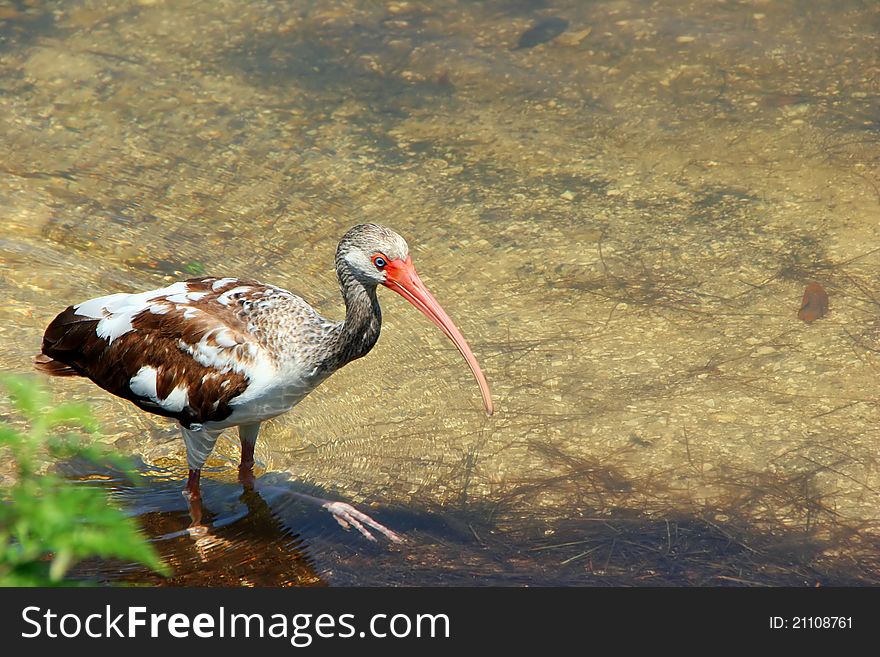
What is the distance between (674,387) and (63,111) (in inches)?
215

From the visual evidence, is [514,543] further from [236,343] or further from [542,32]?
[542,32]

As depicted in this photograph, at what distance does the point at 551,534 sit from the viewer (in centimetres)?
520

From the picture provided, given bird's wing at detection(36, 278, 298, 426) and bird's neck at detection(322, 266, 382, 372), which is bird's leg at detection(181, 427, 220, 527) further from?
bird's neck at detection(322, 266, 382, 372)

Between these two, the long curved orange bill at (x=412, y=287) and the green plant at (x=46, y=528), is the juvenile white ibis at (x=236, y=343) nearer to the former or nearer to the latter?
the long curved orange bill at (x=412, y=287)

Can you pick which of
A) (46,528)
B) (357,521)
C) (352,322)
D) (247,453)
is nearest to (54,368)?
(247,453)

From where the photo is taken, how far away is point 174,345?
534cm

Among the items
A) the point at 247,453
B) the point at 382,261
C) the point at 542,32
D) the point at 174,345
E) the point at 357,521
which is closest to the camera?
the point at 382,261

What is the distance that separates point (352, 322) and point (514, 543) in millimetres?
1326

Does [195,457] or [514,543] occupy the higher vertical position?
[195,457]

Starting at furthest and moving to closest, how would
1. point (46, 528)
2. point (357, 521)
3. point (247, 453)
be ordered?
point (247, 453)
point (357, 521)
point (46, 528)

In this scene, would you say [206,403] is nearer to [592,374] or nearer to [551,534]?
[551,534]

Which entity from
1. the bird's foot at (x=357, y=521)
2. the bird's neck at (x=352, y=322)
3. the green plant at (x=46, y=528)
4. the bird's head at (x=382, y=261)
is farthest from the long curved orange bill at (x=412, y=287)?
the green plant at (x=46, y=528)

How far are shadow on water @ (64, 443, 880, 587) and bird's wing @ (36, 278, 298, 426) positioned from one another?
565 millimetres
